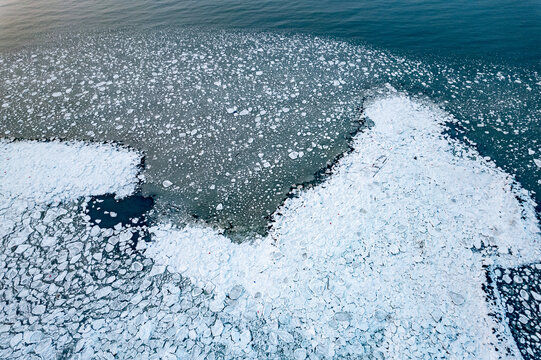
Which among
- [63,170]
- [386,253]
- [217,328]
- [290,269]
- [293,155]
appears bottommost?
[217,328]

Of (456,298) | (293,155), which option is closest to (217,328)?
(456,298)

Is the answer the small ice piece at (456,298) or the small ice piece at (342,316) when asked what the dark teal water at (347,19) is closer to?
the small ice piece at (456,298)

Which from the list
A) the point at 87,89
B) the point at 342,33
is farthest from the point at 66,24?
the point at 342,33

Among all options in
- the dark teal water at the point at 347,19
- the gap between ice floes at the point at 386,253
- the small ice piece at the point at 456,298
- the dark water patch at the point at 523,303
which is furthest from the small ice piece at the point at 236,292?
the dark teal water at the point at 347,19

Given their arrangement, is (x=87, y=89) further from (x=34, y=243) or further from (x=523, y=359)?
(x=523, y=359)

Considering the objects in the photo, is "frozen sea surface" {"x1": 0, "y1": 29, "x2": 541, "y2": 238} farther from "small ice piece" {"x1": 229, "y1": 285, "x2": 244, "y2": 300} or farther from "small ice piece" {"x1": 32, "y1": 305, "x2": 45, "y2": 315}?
"small ice piece" {"x1": 32, "y1": 305, "x2": 45, "y2": 315}

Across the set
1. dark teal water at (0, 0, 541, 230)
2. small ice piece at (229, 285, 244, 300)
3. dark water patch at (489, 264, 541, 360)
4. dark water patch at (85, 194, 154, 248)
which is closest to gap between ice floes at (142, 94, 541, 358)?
small ice piece at (229, 285, 244, 300)

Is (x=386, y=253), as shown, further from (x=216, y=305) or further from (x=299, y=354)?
(x=216, y=305)

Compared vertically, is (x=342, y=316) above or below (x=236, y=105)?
below
